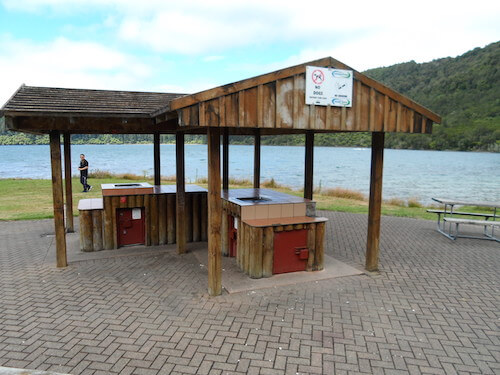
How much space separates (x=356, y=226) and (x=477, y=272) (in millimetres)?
4494

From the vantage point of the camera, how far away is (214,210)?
6.00m

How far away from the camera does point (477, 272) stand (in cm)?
750

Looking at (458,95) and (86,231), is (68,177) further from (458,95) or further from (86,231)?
(458,95)

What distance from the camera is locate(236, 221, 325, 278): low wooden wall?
689 centimetres

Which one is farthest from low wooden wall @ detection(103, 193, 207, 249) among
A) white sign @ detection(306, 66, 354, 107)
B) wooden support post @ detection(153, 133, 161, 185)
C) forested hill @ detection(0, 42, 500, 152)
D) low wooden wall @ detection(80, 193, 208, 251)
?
forested hill @ detection(0, 42, 500, 152)

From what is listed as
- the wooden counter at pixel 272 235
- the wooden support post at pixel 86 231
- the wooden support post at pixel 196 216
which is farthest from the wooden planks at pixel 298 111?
the wooden support post at pixel 86 231

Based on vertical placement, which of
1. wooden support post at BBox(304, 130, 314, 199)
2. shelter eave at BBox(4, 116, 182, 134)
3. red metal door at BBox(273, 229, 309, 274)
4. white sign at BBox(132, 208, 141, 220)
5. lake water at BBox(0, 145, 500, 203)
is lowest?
lake water at BBox(0, 145, 500, 203)

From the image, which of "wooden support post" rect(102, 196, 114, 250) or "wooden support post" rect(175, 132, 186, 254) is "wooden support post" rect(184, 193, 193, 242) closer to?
"wooden support post" rect(175, 132, 186, 254)

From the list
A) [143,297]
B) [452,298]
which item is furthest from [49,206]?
[452,298]

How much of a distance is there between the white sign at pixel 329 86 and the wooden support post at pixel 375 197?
128 cm

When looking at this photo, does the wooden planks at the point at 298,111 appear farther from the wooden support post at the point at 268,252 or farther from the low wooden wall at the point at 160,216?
the low wooden wall at the point at 160,216

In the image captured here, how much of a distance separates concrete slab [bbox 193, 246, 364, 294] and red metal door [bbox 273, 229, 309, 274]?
0.13m

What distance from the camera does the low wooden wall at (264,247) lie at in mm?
6887

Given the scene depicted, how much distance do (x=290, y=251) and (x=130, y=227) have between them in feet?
13.6
